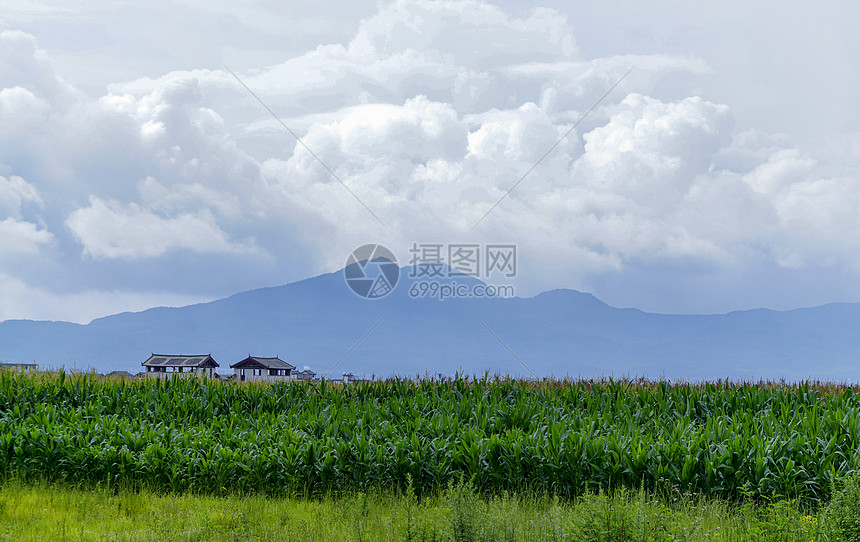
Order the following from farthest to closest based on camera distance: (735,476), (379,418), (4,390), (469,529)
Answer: (4,390) < (379,418) < (735,476) < (469,529)

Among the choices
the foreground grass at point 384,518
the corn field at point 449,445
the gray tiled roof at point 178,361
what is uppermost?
the gray tiled roof at point 178,361

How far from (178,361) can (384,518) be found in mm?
38146

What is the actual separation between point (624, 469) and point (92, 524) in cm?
720

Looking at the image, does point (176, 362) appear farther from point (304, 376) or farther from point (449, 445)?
point (449, 445)

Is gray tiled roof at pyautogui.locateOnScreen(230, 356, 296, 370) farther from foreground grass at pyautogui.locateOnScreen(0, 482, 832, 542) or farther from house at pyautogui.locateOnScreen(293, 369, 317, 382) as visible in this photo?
foreground grass at pyautogui.locateOnScreen(0, 482, 832, 542)

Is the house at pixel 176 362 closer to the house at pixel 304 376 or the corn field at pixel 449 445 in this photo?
the house at pixel 304 376

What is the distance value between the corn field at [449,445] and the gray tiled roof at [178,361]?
2684 centimetres

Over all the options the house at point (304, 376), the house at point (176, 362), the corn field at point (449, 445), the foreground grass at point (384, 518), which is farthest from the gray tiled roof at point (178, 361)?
the foreground grass at point (384, 518)

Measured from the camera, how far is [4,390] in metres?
15.4

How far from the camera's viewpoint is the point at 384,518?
8211 millimetres

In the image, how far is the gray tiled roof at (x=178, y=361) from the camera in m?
40.4

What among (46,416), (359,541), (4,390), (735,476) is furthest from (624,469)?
(4,390)

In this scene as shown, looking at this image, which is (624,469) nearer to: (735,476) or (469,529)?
(735,476)

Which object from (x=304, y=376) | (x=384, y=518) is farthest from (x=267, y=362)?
(x=384, y=518)
